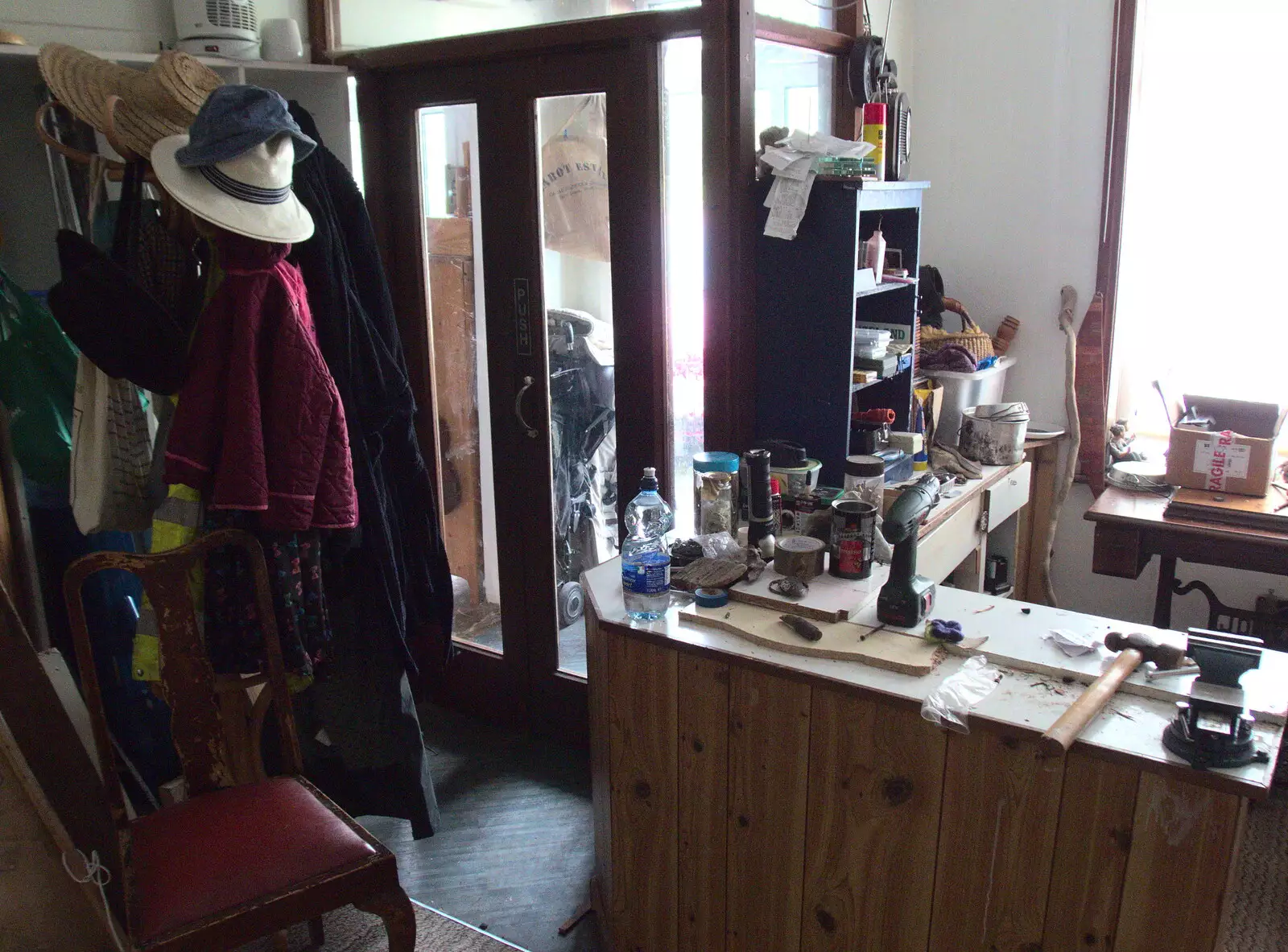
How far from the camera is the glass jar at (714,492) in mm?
2129

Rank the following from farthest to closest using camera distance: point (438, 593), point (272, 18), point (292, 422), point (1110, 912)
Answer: point (272, 18) < point (438, 593) < point (292, 422) < point (1110, 912)

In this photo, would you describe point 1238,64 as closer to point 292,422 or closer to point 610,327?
point 610,327

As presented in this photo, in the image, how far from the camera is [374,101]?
2.69 metres

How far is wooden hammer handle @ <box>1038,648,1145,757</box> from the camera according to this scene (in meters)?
1.35

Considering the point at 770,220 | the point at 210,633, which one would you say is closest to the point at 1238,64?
the point at 770,220

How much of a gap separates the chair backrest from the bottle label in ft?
2.17

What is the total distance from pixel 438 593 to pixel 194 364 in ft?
2.45

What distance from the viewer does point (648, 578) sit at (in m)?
1.84

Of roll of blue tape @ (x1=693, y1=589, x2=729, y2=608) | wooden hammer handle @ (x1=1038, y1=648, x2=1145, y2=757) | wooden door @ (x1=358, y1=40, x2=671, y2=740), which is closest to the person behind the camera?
wooden hammer handle @ (x1=1038, y1=648, x2=1145, y2=757)

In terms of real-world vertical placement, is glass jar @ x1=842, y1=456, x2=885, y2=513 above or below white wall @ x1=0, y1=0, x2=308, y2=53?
below

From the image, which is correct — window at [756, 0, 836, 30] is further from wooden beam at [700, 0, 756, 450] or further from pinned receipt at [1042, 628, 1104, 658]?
pinned receipt at [1042, 628, 1104, 658]

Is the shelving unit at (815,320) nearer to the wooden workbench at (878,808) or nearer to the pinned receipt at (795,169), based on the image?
the pinned receipt at (795,169)

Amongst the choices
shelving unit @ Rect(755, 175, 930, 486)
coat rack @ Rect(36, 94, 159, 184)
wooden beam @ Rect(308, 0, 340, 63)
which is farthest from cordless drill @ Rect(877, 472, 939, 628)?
wooden beam @ Rect(308, 0, 340, 63)

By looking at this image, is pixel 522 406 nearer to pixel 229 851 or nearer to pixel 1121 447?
pixel 229 851
